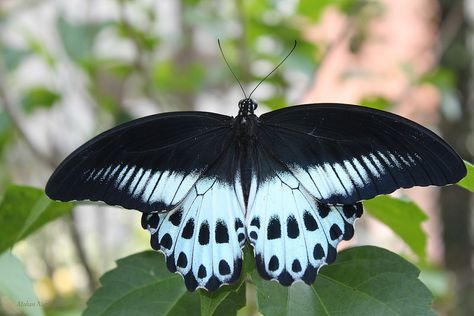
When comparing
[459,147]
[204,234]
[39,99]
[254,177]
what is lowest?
[204,234]

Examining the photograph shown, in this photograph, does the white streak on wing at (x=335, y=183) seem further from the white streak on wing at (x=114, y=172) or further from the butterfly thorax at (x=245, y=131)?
the white streak on wing at (x=114, y=172)

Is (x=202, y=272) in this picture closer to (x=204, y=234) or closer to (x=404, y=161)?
(x=204, y=234)

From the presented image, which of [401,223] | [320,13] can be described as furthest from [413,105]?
[401,223]

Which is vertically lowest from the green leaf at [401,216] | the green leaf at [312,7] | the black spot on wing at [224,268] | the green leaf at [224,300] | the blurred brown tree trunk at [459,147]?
the green leaf at [224,300]

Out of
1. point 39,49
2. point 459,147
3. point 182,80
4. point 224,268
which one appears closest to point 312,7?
point 182,80

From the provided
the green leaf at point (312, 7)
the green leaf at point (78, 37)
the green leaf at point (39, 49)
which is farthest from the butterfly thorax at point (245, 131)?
the green leaf at point (39, 49)

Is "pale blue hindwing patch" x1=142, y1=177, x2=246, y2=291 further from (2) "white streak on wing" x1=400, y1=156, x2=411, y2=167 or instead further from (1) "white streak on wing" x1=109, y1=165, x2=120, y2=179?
(2) "white streak on wing" x1=400, y1=156, x2=411, y2=167

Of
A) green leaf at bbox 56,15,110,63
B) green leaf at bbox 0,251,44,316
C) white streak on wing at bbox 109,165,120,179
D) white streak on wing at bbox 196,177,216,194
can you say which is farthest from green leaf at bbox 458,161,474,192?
green leaf at bbox 56,15,110,63
